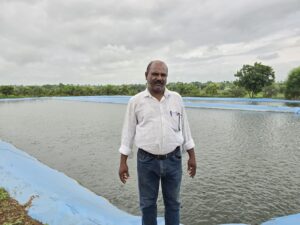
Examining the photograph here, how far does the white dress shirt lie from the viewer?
236cm

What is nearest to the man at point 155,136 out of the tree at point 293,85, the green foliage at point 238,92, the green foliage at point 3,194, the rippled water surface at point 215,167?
the rippled water surface at point 215,167

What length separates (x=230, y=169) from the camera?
724cm

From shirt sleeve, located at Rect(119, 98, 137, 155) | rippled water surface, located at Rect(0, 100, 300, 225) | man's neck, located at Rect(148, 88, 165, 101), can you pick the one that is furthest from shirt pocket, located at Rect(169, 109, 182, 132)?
rippled water surface, located at Rect(0, 100, 300, 225)

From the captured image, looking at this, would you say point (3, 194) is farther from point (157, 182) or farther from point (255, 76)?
point (255, 76)

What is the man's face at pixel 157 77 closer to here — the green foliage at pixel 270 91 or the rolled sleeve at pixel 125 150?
the rolled sleeve at pixel 125 150

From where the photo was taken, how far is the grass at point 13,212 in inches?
135

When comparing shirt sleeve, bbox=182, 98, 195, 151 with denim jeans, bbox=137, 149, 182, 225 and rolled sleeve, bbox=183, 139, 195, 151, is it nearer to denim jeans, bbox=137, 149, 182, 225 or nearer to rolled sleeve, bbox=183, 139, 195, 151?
rolled sleeve, bbox=183, 139, 195, 151

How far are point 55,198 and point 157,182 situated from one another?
8.13ft

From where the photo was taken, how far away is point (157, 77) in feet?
7.76

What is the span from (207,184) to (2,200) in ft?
12.3

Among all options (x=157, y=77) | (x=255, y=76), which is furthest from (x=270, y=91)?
(x=157, y=77)

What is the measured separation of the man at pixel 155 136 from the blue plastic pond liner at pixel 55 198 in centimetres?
142

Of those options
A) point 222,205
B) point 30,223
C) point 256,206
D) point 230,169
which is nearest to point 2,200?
point 30,223

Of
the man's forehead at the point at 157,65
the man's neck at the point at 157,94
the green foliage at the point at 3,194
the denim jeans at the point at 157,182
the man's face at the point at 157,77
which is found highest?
the man's forehead at the point at 157,65
